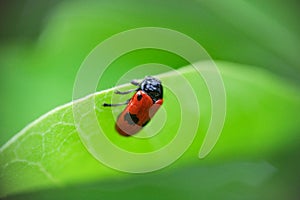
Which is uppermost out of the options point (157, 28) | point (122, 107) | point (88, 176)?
point (157, 28)

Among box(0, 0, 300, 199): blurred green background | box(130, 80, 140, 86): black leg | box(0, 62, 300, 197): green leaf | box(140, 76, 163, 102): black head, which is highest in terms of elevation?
box(0, 0, 300, 199): blurred green background

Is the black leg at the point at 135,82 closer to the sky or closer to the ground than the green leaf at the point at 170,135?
closer to the sky

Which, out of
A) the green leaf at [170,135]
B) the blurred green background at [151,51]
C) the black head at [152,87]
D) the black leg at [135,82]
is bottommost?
the green leaf at [170,135]

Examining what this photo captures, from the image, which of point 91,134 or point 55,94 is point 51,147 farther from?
point 55,94

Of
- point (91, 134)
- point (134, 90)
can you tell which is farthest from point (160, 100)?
point (91, 134)

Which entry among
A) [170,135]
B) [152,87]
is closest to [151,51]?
[152,87]

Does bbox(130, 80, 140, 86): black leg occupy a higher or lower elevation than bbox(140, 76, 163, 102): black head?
lower
